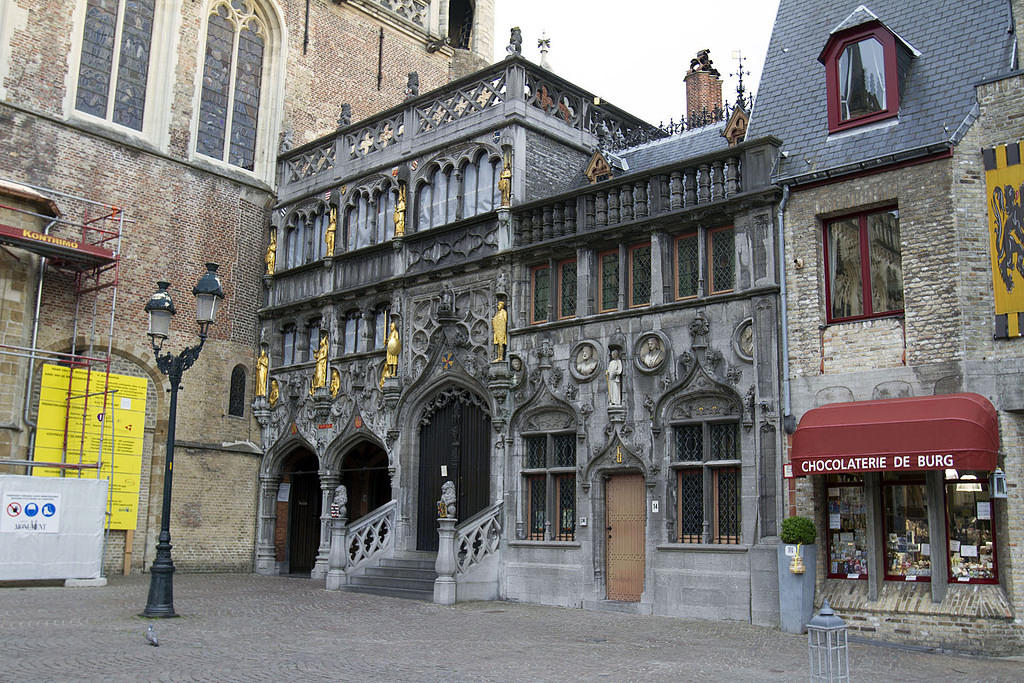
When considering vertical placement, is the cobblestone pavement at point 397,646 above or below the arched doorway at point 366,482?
below

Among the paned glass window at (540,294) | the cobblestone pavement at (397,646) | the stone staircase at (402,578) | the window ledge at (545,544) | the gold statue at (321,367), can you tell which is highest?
the paned glass window at (540,294)

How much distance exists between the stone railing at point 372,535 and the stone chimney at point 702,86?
38.1 feet

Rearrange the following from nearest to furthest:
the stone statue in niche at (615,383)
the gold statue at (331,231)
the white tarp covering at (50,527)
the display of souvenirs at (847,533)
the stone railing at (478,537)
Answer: the display of souvenirs at (847,533), the stone statue in niche at (615,383), the stone railing at (478,537), the white tarp covering at (50,527), the gold statue at (331,231)

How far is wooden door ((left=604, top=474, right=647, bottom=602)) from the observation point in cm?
1731

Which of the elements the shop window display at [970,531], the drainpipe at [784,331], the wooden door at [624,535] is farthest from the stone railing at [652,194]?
the shop window display at [970,531]

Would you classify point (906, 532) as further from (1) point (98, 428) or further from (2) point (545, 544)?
(1) point (98, 428)

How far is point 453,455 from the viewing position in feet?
68.1

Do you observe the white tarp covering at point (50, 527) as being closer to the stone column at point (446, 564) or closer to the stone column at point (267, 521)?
the stone column at point (267, 521)

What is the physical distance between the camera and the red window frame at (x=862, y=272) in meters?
14.9

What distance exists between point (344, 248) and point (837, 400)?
43.3ft

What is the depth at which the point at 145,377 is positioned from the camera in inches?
935

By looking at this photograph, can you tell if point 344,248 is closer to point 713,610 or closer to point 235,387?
point 235,387

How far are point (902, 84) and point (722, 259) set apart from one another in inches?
153

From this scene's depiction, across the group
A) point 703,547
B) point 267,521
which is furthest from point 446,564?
point 267,521
